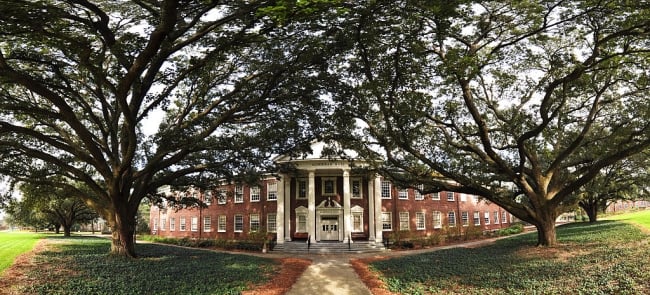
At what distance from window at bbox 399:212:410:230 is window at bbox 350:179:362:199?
200 inches

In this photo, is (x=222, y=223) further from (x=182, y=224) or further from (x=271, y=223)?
(x=182, y=224)

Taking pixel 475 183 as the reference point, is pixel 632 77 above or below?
above

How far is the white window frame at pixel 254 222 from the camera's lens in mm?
37953

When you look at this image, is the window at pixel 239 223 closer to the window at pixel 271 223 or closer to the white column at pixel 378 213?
the window at pixel 271 223

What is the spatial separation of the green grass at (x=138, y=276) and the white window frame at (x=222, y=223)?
74.9ft

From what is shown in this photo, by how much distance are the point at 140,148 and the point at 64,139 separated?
5.38 m

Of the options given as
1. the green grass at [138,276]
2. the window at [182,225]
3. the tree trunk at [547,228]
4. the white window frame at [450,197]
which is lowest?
the window at [182,225]

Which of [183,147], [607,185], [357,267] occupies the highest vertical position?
[183,147]

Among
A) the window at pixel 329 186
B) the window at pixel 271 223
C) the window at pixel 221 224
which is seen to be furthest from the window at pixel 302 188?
the window at pixel 221 224

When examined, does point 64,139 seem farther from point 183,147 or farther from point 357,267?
point 357,267

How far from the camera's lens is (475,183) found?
17.4 meters

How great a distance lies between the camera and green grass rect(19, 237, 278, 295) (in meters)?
11.5

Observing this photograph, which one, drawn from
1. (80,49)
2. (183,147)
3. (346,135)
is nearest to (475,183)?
(346,135)

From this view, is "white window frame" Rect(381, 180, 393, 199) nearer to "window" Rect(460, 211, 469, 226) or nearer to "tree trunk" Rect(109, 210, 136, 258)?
"window" Rect(460, 211, 469, 226)
